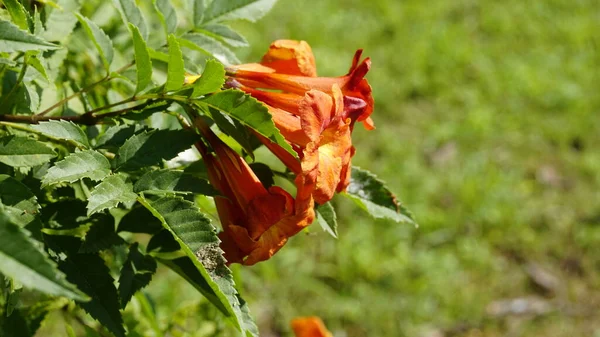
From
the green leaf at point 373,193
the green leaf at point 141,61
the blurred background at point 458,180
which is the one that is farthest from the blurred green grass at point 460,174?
the green leaf at point 141,61

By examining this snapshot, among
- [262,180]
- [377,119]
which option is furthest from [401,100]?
[262,180]

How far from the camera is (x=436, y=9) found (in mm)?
6438

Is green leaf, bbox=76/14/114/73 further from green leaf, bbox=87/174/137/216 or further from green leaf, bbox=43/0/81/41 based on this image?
green leaf, bbox=87/174/137/216

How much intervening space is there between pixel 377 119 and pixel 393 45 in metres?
0.98

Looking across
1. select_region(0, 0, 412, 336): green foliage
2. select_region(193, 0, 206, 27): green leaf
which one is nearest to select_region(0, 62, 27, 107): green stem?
select_region(0, 0, 412, 336): green foliage

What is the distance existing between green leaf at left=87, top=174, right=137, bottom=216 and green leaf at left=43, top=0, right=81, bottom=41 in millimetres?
493

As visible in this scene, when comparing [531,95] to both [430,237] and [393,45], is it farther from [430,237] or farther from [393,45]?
[430,237]

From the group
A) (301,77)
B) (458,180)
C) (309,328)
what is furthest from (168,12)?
(458,180)

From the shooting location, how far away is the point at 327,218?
4.68 feet

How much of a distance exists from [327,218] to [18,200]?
61 cm

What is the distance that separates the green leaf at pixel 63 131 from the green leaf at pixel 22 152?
0.03 meters

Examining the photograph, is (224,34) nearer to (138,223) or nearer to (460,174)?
(138,223)

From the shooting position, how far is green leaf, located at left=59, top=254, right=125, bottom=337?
120 centimetres

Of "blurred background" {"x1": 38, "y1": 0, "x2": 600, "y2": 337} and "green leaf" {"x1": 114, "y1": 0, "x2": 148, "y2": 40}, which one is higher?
"green leaf" {"x1": 114, "y1": 0, "x2": 148, "y2": 40}
